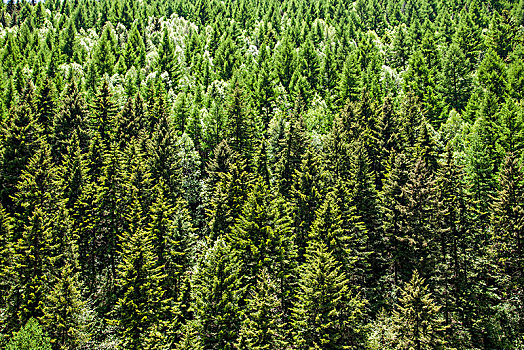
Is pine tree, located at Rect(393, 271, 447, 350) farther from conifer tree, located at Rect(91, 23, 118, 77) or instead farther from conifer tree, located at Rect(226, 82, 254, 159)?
conifer tree, located at Rect(91, 23, 118, 77)

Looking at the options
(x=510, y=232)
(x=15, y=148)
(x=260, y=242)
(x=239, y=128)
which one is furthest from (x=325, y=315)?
(x=15, y=148)

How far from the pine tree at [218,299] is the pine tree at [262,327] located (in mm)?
1342

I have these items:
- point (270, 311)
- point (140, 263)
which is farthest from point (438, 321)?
point (140, 263)

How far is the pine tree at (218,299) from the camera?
110 ft

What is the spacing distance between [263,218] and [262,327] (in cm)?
1093

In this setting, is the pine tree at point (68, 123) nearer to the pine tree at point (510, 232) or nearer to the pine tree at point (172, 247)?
the pine tree at point (172, 247)

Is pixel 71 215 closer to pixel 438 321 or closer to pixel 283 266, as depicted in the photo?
pixel 283 266

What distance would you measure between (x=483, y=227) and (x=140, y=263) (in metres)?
37.6

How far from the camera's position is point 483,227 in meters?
44.8

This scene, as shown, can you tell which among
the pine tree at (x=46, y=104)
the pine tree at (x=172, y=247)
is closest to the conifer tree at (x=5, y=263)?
the pine tree at (x=172, y=247)

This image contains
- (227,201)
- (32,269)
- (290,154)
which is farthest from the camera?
(290,154)

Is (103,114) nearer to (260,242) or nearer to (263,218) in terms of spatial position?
(263,218)

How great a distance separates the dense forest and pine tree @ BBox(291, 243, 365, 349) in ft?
0.64

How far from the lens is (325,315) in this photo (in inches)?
1319
